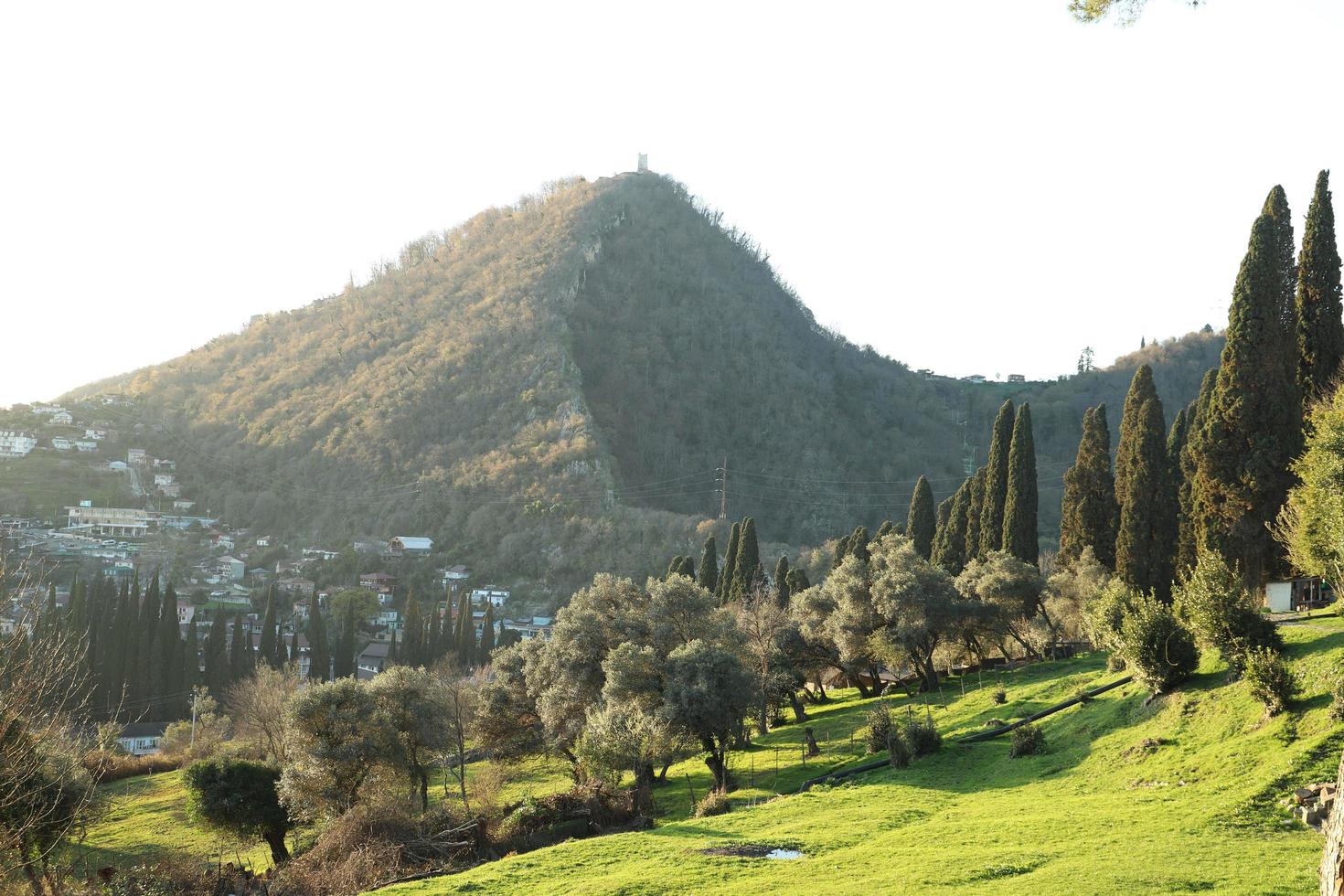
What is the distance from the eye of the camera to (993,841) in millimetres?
17797

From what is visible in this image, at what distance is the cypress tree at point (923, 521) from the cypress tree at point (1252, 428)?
1108 inches

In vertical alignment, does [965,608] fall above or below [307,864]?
above

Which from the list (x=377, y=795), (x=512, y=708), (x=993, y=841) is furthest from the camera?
(x=512, y=708)

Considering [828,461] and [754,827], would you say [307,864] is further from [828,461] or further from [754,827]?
[828,461]

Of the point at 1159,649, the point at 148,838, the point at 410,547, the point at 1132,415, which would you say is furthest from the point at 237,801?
the point at 410,547

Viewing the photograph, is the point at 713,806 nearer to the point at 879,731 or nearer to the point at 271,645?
the point at 879,731

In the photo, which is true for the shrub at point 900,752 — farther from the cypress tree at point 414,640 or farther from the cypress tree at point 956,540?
the cypress tree at point 414,640

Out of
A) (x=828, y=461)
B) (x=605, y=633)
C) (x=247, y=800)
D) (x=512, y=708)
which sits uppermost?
(x=828, y=461)

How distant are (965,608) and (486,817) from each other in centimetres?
2250

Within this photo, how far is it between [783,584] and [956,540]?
39.0 feet

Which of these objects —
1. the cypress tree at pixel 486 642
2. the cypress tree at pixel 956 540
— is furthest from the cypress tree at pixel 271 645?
the cypress tree at pixel 956 540

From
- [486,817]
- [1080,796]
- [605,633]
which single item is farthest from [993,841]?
[605,633]

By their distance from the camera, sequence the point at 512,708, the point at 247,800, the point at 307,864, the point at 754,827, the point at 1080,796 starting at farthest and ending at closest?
the point at 512,708
the point at 247,800
the point at 307,864
the point at 754,827
the point at 1080,796

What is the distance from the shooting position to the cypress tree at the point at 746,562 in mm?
65875
